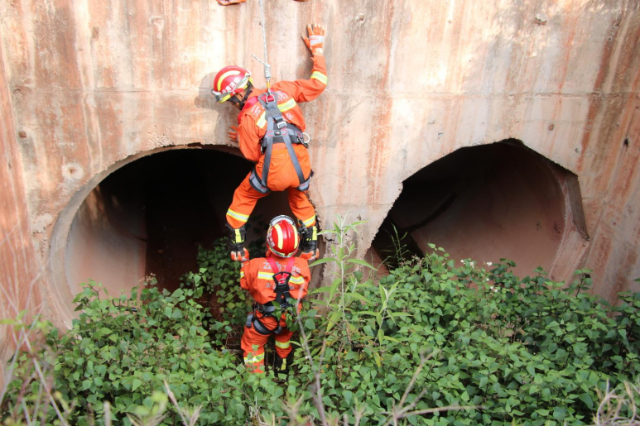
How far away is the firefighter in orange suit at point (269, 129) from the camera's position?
3.91m

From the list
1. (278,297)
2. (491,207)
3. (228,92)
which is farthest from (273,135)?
(491,207)

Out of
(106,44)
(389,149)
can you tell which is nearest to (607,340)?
(389,149)

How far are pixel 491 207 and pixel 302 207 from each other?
3.43 m

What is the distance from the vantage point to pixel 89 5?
3.62 m

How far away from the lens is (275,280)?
3881mm

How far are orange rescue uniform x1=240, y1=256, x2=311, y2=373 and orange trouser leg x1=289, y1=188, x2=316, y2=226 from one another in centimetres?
52

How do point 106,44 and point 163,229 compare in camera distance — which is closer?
point 106,44

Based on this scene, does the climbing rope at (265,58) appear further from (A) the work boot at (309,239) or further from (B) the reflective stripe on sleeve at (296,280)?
(B) the reflective stripe on sleeve at (296,280)

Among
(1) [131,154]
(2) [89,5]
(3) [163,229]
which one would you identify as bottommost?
(3) [163,229]

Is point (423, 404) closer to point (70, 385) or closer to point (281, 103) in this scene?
point (70, 385)

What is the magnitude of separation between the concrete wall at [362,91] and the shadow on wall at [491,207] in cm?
26

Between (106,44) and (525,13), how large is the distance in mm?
3741

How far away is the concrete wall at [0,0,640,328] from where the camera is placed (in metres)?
3.77

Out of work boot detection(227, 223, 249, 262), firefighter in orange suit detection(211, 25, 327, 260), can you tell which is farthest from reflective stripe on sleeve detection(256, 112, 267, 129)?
work boot detection(227, 223, 249, 262)
